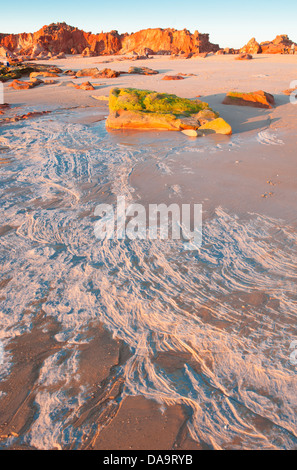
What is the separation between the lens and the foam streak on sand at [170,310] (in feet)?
4.67

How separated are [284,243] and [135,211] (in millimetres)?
1485

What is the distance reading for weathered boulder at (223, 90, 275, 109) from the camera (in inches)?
295

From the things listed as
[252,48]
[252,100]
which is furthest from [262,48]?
[252,100]

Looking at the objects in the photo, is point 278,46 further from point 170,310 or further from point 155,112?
point 170,310

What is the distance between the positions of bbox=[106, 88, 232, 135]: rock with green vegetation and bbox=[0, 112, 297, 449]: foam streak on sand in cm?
340

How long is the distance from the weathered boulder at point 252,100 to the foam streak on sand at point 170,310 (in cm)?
567

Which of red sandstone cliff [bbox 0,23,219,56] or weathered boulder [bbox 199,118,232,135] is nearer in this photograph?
weathered boulder [bbox 199,118,232,135]

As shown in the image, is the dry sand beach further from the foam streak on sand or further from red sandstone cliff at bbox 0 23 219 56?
red sandstone cliff at bbox 0 23 219 56

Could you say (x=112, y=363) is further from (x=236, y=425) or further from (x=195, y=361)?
(x=236, y=425)

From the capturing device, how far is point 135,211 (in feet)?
10.5

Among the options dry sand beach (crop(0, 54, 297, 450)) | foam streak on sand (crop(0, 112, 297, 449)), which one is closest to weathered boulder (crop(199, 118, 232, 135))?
dry sand beach (crop(0, 54, 297, 450))

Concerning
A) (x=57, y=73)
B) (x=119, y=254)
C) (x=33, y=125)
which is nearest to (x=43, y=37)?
(x=57, y=73)

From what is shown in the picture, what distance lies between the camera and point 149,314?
6.48ft

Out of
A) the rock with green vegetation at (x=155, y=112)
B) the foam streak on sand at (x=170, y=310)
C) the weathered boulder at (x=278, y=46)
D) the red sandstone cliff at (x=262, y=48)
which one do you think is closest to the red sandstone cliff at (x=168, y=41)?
the weathered boulder at (x=278, y=46)
